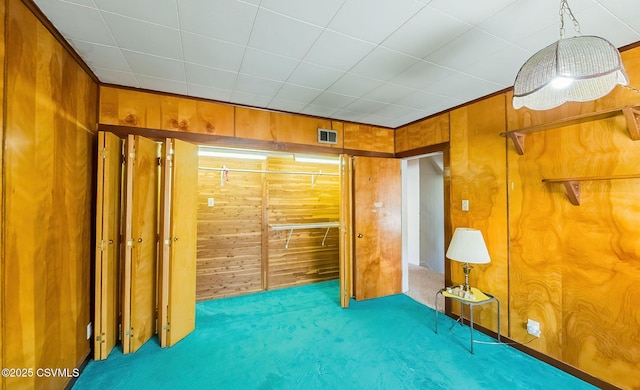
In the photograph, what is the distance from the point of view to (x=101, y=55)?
208 cm

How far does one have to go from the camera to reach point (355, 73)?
2363 mm

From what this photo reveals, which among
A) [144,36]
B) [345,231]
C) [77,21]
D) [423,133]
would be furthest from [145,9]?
[423,133]

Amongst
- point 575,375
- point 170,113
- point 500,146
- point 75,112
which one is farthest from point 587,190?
point 75,112

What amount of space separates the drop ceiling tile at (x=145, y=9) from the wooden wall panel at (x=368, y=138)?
2540 mm

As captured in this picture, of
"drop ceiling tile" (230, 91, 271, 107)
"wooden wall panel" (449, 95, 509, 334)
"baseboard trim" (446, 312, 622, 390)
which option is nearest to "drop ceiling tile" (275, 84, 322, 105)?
"drop ceiling tile" (230, 91, 271, 107)

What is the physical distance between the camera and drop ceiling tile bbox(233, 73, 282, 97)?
2.48 m

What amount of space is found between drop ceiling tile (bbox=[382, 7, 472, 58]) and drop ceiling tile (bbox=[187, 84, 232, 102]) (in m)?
1.75

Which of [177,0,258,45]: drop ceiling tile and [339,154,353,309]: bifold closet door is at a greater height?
[177,0,258,45]: drop ceiling tile

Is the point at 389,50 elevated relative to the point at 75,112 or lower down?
elevated

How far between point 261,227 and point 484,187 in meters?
3.09

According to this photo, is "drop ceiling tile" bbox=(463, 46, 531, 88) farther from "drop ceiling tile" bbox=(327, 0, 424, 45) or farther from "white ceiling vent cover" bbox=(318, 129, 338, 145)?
"white ceiling vent cover" bbox=(318, 129, 338, 145)

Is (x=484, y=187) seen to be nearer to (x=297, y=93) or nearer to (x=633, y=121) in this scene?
(x=633, y=121)

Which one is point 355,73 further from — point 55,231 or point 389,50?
point 55,231

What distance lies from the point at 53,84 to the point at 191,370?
2.43 meters
